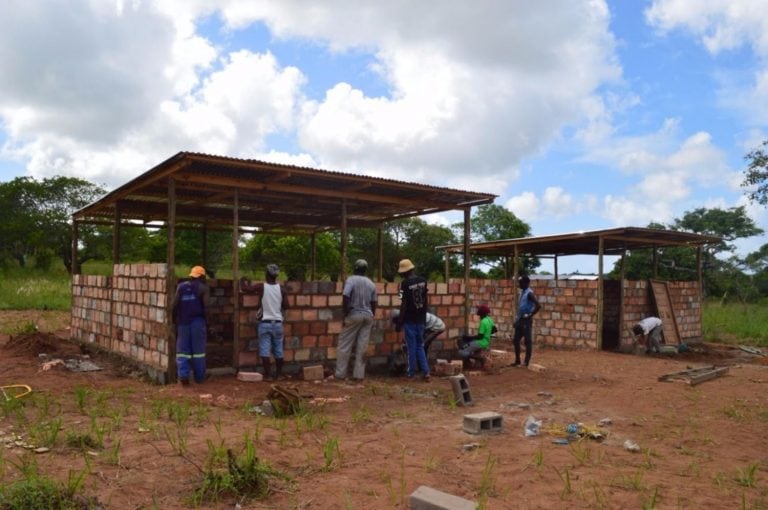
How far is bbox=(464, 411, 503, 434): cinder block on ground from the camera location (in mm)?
5508

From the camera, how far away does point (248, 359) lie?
800cm

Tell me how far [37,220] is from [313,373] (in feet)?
80.8

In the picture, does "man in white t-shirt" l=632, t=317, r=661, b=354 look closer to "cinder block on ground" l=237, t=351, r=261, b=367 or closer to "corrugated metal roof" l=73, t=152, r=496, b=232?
"corrugated metal roof" l=73, t=152, r=496, b=232

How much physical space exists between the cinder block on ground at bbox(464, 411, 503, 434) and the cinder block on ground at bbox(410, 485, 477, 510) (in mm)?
1913

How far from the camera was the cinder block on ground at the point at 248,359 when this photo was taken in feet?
26.0

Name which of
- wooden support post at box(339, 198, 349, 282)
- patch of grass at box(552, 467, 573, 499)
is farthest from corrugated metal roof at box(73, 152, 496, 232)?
patch of grass at box(552, 467, 573, 499)

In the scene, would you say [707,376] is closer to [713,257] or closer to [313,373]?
[313,373]

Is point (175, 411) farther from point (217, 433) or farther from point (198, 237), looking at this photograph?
point (198, 237)

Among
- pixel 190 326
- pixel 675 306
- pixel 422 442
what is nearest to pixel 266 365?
pixel 190 326

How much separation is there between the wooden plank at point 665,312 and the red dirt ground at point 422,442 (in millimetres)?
4972

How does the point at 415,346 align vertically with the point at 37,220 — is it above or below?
below

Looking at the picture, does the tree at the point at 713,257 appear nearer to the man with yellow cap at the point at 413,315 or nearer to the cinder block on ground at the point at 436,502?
the man with yellow cap at the point at 413,315

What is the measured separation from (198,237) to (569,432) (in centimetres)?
2203

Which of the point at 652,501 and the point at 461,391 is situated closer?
the point at 652,501
